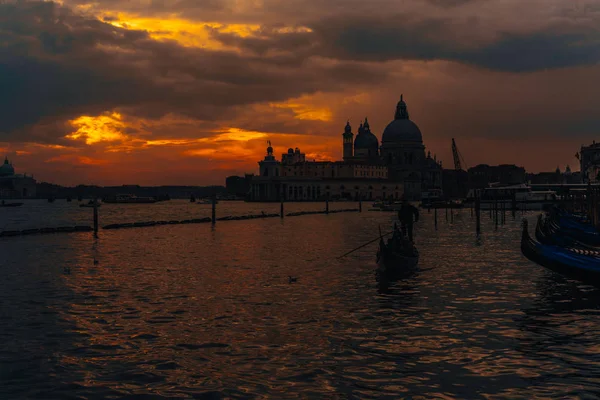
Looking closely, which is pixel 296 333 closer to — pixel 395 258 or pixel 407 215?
pixel 395 258

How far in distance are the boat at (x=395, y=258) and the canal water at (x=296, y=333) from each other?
587 mm

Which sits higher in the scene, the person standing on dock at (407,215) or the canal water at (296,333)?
the person standing on dock at (407,215)

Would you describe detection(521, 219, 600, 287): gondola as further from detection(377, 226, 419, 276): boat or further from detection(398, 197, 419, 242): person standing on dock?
detection(398, 197, 419, 242): person standing on dock

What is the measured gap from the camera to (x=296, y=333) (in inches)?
561

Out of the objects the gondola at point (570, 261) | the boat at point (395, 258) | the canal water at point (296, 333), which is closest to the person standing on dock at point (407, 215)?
the canal water at point (296, 333)

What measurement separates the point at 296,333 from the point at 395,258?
10965mm

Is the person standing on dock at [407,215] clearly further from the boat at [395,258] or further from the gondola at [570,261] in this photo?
the gondola at [570,261]

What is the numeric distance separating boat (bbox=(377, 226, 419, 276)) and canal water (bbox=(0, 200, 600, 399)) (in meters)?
0.59

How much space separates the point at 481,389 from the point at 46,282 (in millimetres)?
16876

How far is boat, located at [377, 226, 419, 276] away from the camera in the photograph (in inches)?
966

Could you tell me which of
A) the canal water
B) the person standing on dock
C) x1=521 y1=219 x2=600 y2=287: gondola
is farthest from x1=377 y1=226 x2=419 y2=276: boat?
the person standing on dock

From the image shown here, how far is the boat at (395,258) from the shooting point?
24547mm

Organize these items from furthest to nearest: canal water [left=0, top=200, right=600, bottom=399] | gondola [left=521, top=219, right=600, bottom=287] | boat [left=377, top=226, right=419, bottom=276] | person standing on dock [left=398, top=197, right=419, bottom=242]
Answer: person standing on dock [left=398, top=197, right=419, bottom=242]
boat [left=377, top=226, right=419, bottom=276]
gondola [left=521, top=219, right=600, bottom=287]
canal water [left=0, top=200, right=600, bottom=399]

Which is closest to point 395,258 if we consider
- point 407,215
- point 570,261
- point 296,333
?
point 570,261
